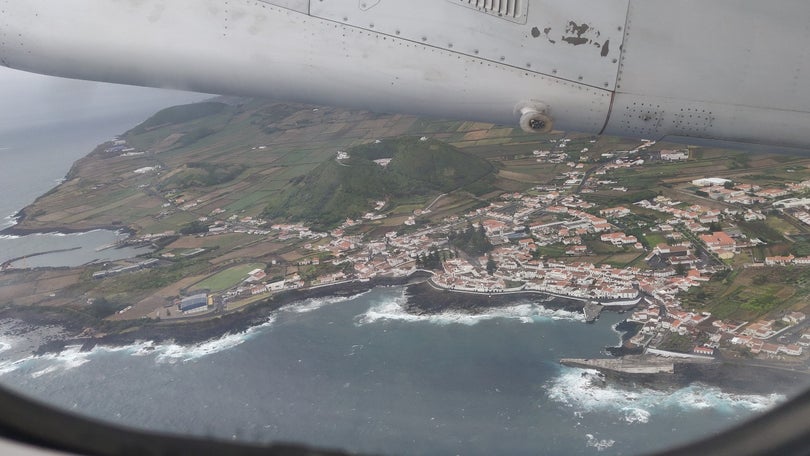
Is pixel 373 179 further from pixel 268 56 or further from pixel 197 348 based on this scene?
pixel 268 56

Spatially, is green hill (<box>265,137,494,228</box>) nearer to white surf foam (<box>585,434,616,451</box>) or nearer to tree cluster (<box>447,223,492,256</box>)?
tree cluster (<box>447,223,492,256</box>)

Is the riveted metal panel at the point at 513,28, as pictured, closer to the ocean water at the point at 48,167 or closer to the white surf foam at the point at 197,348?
the white surf foam at the point at 197,348

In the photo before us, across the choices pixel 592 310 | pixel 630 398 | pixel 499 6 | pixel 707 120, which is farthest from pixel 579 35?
pixel 592 310

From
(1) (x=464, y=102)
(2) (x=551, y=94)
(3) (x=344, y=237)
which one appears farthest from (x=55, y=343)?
(2) (x=551, y=94)

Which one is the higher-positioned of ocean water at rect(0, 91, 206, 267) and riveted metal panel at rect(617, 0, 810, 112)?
riveted metal panel at rect(617, 0, 810, 112)

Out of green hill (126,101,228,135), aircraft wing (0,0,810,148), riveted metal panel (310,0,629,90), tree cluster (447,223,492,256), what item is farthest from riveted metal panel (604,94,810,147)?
green hill (126,101,228,135)

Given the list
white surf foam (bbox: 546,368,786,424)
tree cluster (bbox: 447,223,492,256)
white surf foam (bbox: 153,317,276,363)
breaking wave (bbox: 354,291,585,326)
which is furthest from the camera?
tree cluster (bbox: 447,223,492,256)
